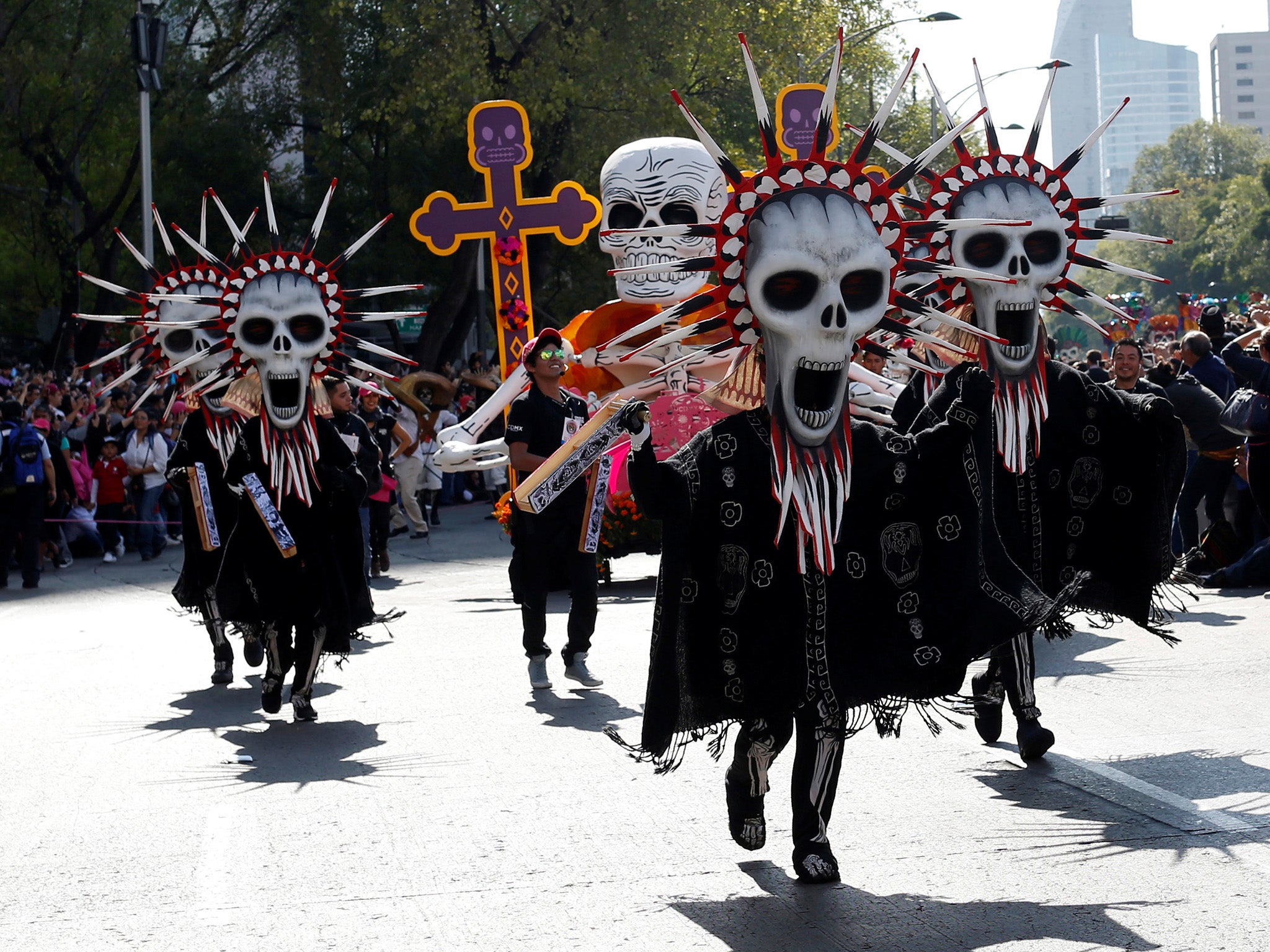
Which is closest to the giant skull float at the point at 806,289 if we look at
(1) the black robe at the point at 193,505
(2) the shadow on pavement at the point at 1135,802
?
(2) the shadow on pavement at the point at 1135,802

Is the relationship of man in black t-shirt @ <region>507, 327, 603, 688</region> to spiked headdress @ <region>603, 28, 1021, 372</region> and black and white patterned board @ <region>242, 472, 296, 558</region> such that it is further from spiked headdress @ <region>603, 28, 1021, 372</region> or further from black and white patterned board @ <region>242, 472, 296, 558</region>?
spiked headdress @ <region>603, 28, 1021, 372</region>

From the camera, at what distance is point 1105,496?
6.72m

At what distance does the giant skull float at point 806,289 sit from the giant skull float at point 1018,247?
1.36 metres

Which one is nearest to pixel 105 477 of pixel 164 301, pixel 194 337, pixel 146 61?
pixel 146 61

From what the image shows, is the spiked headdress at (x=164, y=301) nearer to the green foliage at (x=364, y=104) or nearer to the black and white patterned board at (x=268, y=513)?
the black and white patterned board at (x=268, y=513)

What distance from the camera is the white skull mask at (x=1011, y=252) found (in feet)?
22.5

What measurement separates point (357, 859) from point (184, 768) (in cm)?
195

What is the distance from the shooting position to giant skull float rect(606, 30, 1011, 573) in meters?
5.12

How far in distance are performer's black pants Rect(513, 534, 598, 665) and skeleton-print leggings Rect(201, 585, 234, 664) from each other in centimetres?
188

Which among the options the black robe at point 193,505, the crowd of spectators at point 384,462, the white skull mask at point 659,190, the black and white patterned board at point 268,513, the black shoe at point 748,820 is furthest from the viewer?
the crowd of spectators at point 384,462

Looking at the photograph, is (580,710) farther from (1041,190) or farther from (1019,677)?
(1041,190)

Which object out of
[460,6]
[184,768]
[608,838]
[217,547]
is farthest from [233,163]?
[608,838]

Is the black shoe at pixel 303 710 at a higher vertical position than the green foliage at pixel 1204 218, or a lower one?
lower

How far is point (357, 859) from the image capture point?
219 inches
